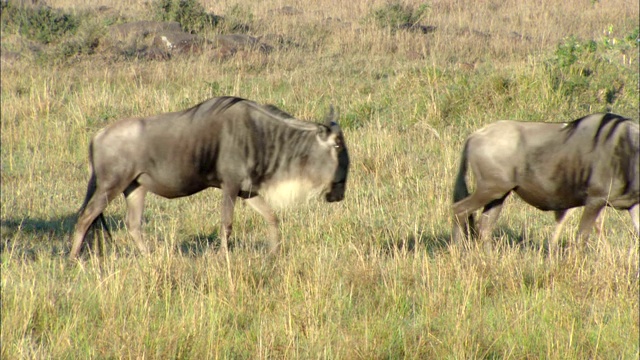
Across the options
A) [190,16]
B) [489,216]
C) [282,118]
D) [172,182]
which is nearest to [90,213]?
[172,182]

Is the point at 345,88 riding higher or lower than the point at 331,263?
lower

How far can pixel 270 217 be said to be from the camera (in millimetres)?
5516

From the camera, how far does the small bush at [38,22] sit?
14070mm

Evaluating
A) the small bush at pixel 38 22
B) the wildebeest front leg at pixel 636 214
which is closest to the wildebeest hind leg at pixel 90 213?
the wildebeest front leg at pixel 636 214

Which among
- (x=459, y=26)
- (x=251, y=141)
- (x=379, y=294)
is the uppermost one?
(x=251, y=141)

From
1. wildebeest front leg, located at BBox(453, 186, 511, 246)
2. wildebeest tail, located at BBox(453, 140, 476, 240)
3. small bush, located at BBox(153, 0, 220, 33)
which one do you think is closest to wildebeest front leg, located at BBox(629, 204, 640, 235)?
wildebeest front leg, located at BBox(453, 186, 511, 246)

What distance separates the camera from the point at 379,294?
4.26m

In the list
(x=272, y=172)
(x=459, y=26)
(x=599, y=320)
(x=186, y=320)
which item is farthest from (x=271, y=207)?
(x=459, y=26)

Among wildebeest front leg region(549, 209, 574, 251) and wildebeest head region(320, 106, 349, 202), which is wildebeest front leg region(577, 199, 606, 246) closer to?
wildebeest front leg region(549, 209, 574, 251)

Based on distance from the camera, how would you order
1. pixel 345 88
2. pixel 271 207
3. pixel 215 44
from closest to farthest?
pixel 271 207, pixel 345 88, pixel 215 44

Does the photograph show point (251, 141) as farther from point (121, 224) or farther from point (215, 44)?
point (215, 44)

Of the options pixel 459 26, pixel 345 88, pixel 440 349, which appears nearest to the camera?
pixel 440 349

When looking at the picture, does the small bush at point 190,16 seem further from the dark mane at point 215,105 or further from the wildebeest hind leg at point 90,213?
the wildebeest hind leg at point 90,213

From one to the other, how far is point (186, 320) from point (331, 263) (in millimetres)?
985
